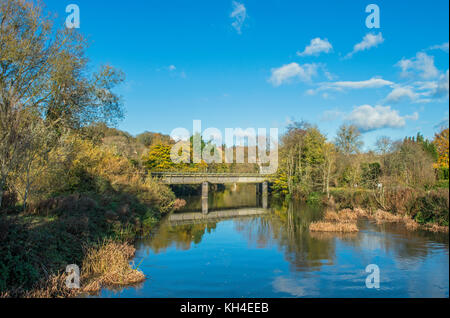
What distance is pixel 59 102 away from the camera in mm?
22562

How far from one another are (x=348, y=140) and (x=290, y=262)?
39206 mm

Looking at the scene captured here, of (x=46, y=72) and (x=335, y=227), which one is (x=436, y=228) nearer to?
(x=335, y=227)

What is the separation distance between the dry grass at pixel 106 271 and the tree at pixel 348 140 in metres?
42.5

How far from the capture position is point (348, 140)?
48.9 m

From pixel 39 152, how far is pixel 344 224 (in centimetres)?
1843

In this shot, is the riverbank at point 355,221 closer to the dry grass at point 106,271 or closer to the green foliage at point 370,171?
the green foliage at point 370,171

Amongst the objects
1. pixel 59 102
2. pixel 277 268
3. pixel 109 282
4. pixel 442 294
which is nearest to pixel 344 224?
pixel 277 268

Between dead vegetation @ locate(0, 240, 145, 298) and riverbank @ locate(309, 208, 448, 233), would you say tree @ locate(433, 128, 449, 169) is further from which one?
dead vegetation @ locate(0, 240, 145, 298)

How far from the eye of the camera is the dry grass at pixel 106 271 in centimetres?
1075

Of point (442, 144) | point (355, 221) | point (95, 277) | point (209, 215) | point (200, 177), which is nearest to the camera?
point (95, 277)

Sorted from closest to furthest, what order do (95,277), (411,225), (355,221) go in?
1. (95,277)
2. (411,225)
3. (355,221)

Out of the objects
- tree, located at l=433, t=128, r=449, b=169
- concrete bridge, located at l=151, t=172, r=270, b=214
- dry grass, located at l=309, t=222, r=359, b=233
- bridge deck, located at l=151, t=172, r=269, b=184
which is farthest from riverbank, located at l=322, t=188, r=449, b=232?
tree, located at l=433, t=128, r=449, b=169

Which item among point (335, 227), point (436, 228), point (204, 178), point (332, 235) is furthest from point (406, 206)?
point (204, 178)

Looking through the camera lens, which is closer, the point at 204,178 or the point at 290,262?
the point at 290,262
